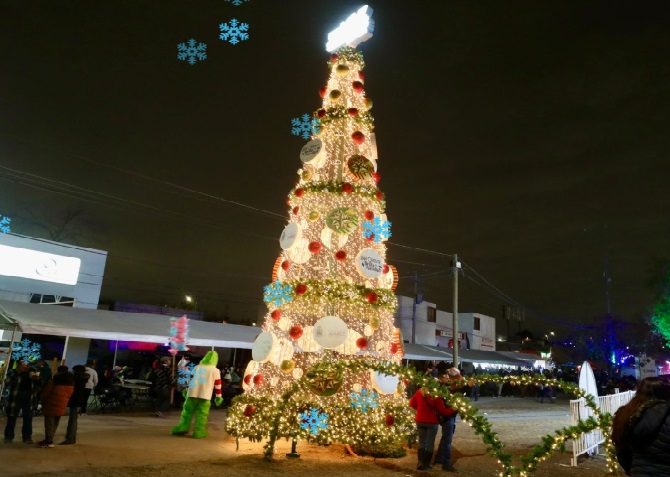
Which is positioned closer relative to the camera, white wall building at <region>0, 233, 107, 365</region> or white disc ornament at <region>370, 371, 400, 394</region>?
white disc ornament at <region>370, 371, 400, 394</region>

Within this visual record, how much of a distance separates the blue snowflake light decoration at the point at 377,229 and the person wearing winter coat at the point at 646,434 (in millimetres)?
6454

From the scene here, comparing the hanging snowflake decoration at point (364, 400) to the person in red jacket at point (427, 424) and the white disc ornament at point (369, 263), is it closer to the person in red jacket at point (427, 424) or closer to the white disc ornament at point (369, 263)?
the person in red jacket at point (427, 424)

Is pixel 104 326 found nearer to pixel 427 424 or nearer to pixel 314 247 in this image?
pixel 314 247

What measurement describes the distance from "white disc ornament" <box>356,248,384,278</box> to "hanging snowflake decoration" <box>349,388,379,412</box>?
6.66 ft

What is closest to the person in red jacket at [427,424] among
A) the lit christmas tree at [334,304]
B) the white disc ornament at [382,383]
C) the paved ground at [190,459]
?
the paved ground at [190,459]

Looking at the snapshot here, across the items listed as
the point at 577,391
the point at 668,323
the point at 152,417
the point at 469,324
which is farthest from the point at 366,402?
the point at 469,324

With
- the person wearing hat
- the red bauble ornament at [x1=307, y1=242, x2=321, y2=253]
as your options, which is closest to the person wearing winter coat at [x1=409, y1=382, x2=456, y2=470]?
the red bauble ornament at [x1=307, y1=242, x2=321, y2=253]

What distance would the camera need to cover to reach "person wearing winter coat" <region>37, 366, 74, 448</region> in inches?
317

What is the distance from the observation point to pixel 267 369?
9.57m

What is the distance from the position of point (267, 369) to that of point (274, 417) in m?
1.97

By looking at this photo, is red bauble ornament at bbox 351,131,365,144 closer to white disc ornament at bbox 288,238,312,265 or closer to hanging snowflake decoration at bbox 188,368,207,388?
white disc ornament at bbox 288,238,312,265

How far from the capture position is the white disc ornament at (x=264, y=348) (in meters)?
9.06

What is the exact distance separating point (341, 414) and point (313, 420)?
474mm

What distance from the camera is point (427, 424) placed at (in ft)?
25.3
